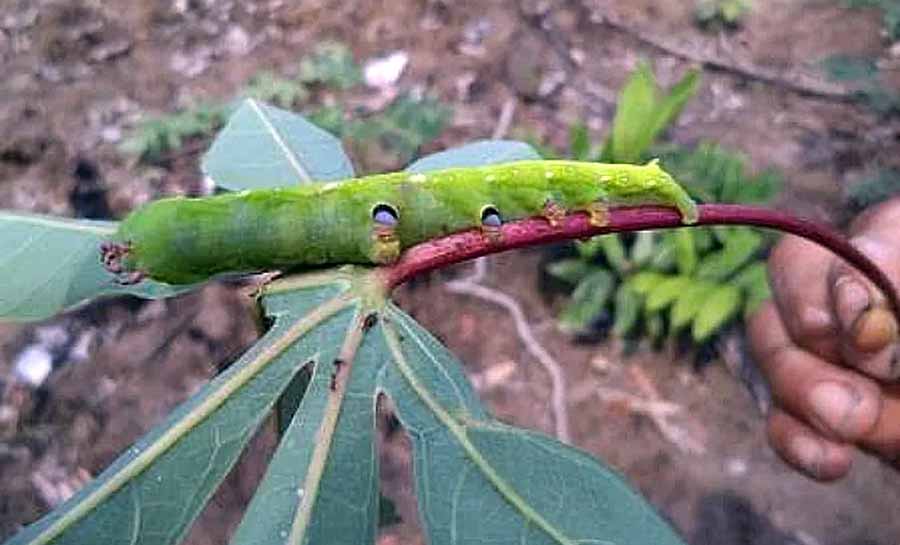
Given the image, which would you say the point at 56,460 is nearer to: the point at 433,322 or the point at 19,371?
the point at 19,371

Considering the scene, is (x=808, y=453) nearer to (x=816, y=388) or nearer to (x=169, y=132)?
(x=816, y=388)

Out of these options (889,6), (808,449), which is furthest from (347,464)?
(889,6)

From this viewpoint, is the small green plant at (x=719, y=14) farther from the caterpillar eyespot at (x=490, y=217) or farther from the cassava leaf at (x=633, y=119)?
the caterpillar eyespot at (x=490, y=217)

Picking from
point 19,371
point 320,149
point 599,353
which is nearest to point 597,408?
point 599,353

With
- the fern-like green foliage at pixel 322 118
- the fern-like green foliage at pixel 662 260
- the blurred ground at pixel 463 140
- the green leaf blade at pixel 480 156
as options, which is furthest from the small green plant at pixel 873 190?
the green leaf blade at pixel 480 156

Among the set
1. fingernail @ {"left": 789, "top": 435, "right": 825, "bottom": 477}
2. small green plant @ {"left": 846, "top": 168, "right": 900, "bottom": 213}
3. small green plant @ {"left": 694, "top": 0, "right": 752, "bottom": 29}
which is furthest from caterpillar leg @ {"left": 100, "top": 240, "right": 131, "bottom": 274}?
small green plant @ {"left": 694, "top": 0, "right": 752, "bottom": 29}
